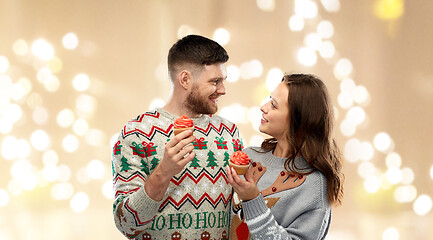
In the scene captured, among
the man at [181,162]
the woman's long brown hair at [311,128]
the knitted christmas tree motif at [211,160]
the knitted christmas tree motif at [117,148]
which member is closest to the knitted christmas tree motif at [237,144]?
the man at [181,162]

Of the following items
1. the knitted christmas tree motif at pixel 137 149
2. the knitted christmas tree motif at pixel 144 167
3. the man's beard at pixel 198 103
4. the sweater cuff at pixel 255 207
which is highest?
the man's beard at pixel 198 103

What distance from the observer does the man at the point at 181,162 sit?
1.54m

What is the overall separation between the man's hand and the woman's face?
31 centimetres

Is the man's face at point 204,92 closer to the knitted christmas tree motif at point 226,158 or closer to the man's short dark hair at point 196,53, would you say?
the man's short dark hair at point 196,53

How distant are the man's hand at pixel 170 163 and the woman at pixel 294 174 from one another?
166 mm

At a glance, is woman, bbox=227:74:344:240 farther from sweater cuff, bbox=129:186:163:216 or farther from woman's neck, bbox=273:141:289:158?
sweater cuff, bbox=129:186:163:216

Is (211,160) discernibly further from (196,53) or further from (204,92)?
(196,53)

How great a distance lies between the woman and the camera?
1.57 m

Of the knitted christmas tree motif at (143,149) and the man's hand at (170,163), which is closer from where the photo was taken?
the man's hand at (170,163)
